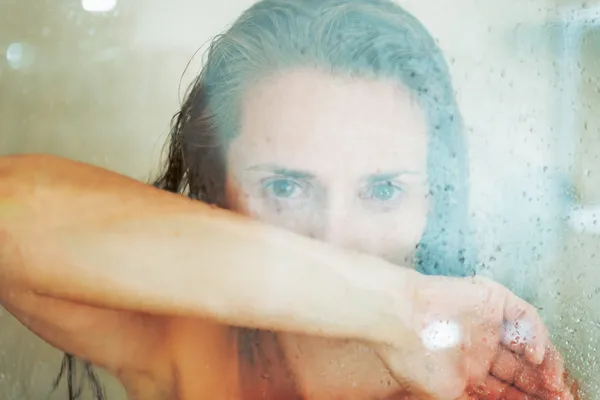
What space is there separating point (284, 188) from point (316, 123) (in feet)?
0.36

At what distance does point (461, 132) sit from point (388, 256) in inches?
8.9

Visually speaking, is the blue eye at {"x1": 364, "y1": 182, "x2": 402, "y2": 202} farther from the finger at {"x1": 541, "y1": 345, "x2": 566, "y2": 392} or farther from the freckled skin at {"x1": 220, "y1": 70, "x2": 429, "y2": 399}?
the finger at {"x1": 541, "y1": 345, "x2": 566, "y2": 392}

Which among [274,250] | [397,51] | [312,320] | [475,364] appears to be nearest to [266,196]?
[274,250]

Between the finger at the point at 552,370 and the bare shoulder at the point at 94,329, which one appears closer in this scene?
the bare shoulder at the point at 94,329

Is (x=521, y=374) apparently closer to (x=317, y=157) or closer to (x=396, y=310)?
(x=396, y=310)

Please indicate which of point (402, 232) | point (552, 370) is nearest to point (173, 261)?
point (402, 232)

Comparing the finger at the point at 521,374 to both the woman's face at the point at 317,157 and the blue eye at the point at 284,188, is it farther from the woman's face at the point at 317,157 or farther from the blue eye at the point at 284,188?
the blue eye at the point at 284,188

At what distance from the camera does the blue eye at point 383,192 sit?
101 centimetres

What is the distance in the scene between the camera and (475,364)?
3.37 ft

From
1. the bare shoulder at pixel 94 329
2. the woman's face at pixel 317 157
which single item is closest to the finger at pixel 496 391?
the woman's face at pixel 317 157

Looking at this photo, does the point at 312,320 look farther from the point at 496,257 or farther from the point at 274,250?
the point at 496,257

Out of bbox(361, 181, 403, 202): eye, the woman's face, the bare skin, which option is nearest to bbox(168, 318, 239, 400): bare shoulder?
the bare skin

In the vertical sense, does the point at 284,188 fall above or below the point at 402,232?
above

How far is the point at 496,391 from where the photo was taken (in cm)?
103
